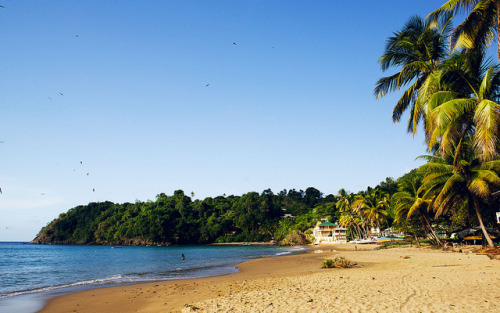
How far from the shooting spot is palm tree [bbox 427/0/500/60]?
9320mm

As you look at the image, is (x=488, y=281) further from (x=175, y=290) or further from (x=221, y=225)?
(x=221, y=225)

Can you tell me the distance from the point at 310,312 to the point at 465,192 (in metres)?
17.9

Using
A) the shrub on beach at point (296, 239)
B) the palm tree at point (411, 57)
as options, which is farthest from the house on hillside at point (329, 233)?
the palm tree at point (411, 57)

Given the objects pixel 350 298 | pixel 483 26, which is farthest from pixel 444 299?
pixel 483 26

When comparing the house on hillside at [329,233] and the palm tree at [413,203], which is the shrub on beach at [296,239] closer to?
the house on hillside at [329,233]

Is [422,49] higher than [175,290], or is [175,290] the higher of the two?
[422,49]

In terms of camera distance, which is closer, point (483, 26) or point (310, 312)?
point (310, 312)

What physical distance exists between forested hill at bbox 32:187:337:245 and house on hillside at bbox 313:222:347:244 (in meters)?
10.8

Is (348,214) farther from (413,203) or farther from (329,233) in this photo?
(413,203)

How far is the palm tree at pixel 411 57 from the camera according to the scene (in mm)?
14953

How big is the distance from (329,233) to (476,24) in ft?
227

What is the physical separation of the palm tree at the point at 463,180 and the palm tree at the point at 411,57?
5286mm

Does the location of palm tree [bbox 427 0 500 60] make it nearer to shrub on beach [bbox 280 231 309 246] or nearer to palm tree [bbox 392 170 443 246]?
palm tree [bbox 392 170 443 246]

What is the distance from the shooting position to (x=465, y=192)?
2019cm
